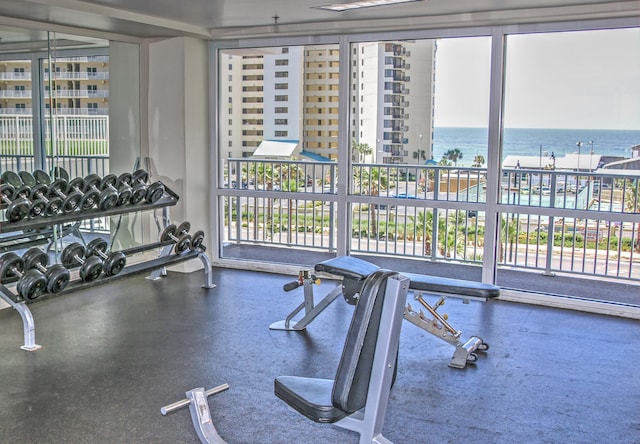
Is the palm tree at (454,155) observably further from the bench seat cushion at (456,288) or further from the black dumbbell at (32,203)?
the black dumbbell at (32,203)

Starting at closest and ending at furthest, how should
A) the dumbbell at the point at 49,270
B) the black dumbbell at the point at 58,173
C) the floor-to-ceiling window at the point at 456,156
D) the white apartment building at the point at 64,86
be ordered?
1. the dumbbell at the point at 49,270
2. the white apartment building at the point at 64,86
3. the floor-to-ceiling window at the point at 456,156
4. the black dumbbell at the point at 58,173

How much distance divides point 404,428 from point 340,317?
1.69 meters

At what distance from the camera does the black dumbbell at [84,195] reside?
173 inches

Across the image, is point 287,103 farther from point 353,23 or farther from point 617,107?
point 617,107

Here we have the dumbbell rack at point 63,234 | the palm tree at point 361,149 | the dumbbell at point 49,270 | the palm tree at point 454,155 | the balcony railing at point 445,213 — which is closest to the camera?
the dumbbell rack at point 63,234

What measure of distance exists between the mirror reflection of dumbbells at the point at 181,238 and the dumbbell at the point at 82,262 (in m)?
0.78

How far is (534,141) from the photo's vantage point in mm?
5016

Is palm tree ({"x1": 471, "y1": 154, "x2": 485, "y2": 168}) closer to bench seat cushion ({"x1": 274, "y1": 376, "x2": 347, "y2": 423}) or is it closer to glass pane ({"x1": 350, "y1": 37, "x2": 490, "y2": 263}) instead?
glass pane ({"x1": 350, "y1": 37, "x2": 490, "y2": 263})

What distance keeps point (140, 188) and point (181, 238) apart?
0.49 m

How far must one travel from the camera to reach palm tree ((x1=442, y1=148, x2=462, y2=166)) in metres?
5.12

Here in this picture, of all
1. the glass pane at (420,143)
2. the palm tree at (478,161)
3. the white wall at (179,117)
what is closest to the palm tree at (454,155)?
the glass pane at (420,143)

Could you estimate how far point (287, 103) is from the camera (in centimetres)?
577

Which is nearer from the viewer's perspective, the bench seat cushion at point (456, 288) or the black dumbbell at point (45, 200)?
the bench seat cushion at point (456, 288)

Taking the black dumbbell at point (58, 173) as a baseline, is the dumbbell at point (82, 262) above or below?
below
